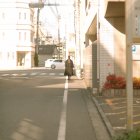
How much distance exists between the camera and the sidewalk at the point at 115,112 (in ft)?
34.2

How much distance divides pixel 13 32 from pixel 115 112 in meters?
70.4

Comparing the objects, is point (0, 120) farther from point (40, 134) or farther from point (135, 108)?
point (135, 108)

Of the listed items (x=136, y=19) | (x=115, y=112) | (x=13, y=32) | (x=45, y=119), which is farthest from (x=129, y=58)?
(x=13, y=32)

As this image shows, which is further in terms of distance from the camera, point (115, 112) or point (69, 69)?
point (69, 69)

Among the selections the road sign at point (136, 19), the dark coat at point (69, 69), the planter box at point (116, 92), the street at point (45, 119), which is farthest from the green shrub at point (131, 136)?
the dark coat at point (69, 69)

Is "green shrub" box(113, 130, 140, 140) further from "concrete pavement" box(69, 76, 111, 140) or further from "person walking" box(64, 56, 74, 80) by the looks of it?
"person walking" box(64, 56, 74, 80)

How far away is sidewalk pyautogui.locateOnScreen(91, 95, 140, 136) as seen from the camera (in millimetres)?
10425

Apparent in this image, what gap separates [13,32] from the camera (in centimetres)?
8206

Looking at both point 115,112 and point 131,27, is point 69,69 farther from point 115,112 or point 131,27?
point 131,27

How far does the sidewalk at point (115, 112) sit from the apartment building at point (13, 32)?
214 feet

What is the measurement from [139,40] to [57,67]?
198 feet

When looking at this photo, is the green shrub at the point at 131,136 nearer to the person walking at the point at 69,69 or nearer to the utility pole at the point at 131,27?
the utility pole at the point at 131,27

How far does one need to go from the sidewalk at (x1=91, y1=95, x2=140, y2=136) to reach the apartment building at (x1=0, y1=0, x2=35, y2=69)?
214 ft

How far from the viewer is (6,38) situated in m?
82.8
